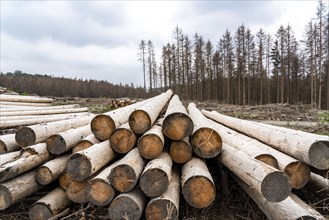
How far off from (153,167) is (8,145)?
327 centimetres

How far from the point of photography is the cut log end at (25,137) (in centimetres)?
500

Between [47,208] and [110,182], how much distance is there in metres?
1.16

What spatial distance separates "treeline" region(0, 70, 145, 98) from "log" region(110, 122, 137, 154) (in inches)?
1240

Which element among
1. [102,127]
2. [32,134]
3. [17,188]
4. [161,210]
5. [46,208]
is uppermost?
[102,127]

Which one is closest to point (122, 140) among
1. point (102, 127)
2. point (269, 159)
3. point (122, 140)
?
point (122, 140)

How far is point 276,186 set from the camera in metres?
3.23

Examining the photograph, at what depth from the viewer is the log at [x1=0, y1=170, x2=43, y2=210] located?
13.4ft

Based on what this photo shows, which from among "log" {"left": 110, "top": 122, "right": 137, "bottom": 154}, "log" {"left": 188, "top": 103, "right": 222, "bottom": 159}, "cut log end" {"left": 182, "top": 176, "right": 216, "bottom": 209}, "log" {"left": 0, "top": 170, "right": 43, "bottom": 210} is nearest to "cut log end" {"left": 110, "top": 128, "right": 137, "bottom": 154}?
"log" {"left": 110, "top": 122, "right": 137, "bottom": 154}

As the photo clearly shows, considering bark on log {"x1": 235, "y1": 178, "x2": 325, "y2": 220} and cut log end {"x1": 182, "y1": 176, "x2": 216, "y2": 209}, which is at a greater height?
cut log end {"x1": 182, "y1": 176, "x2": 216, "y2": 209}

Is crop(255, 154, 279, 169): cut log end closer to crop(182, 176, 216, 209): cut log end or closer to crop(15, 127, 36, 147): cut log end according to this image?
crop(182, 176, 216, 209): cut log end

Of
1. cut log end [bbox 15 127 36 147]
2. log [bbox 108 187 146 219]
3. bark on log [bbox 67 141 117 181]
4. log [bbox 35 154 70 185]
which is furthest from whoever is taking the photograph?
cut log end [bbox 15 127 36 147]

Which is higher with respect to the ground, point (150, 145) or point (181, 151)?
point (150, 145)

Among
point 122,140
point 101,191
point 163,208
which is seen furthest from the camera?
point 122,140

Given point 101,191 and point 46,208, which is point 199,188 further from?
point 46,208
